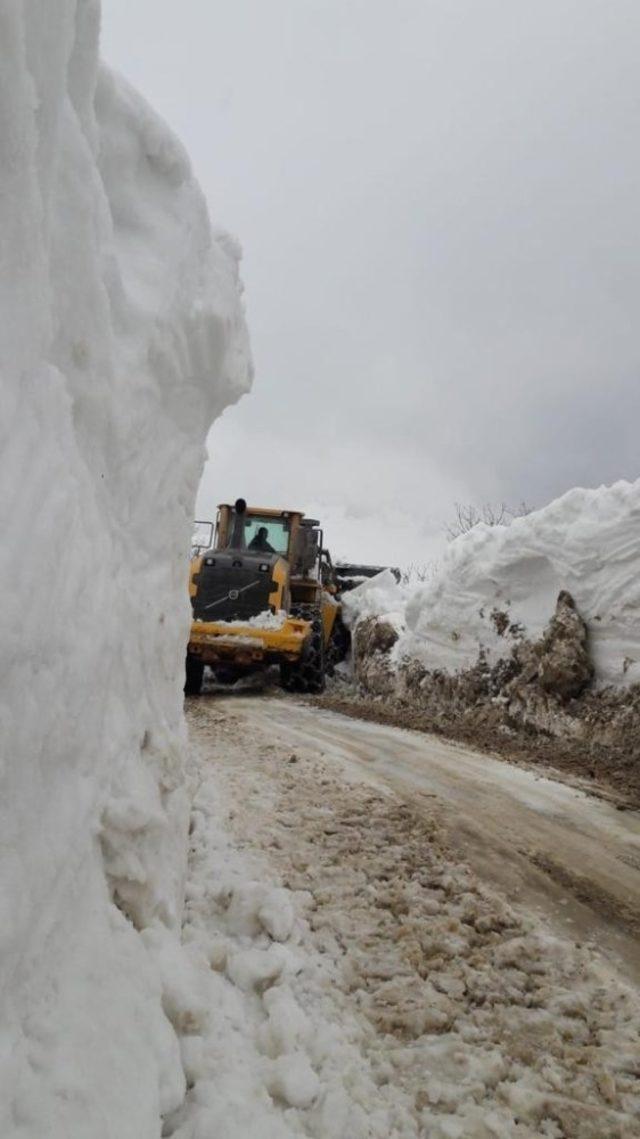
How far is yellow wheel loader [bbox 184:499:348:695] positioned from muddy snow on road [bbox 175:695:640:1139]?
530 centimetres

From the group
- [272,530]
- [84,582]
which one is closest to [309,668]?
[272,530]

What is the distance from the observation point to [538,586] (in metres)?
9.71

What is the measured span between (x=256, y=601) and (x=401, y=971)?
8.32 meters

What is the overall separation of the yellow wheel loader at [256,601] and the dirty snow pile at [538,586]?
205 centimetres

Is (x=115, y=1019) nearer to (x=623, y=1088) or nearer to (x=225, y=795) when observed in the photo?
(x=623, y=1088)

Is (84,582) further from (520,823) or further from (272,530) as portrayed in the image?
(272,530)

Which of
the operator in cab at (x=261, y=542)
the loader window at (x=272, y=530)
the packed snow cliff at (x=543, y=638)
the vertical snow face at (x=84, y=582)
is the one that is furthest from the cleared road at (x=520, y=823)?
the loader window at (x=272, y=530)

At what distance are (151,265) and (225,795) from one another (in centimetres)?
312

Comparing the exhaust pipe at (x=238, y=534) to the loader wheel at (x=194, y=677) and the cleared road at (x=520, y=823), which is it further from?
the cleared road at (x=520, y=823)

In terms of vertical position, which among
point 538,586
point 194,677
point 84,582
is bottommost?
point 194,677

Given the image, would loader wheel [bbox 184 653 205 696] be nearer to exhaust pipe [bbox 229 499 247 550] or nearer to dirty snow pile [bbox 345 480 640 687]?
exhaust pipe [bbox 229 499 247 550]

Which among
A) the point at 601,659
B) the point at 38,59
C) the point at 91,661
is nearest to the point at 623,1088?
the point at 91,661

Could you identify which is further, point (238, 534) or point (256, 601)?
point (238, 534)

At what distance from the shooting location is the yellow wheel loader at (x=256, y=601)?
33.2 ft
